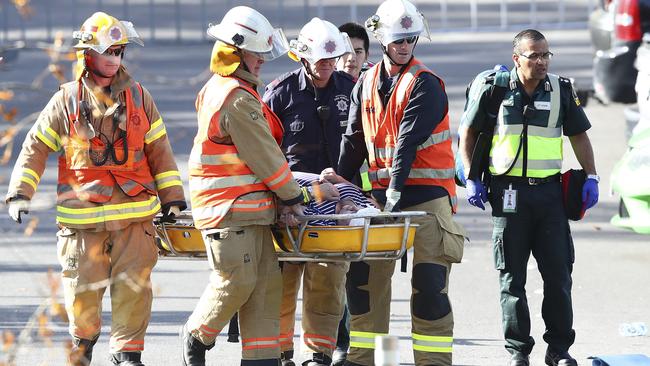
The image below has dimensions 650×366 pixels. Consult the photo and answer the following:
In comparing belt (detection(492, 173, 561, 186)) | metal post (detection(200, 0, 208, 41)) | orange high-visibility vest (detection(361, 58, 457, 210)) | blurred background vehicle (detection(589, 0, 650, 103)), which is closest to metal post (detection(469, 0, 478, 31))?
metal post (detection(200, 0, 208, 41))

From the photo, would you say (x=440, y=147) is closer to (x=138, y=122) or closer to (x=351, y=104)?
(x=351, y=104)

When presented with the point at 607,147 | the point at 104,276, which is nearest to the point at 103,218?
the point at 104,276

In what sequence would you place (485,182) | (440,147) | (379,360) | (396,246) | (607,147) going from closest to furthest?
(379,360), (396,246), (440,147), (485,182), (607,147)

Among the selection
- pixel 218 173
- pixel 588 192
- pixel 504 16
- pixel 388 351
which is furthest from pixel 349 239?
pixel 504 16

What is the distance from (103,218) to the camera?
6.55 meters

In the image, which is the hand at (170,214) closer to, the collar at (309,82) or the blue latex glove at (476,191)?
the collar at (309,82)

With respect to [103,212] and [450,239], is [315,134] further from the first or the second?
[103,212]

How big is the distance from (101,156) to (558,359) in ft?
8.31

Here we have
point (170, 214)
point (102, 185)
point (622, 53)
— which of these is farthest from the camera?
point (622, 53)

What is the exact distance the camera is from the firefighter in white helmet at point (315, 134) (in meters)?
7.14

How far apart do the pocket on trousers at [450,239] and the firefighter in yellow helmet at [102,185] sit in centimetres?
139

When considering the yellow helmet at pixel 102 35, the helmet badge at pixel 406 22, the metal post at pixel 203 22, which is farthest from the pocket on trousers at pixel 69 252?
the metal post at pixel 203 22

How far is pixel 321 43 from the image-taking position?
7109mm

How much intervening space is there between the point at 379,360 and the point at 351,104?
8.93 ft
